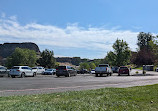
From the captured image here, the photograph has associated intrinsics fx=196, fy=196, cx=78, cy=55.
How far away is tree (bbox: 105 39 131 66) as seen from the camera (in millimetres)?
66062

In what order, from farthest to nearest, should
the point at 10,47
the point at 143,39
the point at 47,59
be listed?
the point at 10,47 → the point at 143,39 → the point at 47,59

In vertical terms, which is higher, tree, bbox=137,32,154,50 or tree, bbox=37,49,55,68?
tree, bbox=137,32,154,50

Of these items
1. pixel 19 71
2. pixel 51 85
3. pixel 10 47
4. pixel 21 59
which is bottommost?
pixel 51 85

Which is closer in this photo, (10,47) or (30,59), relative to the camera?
(30,59)

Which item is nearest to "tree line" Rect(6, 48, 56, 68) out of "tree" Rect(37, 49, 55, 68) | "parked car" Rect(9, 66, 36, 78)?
"tree" Rect(37, 49, 55, 68)

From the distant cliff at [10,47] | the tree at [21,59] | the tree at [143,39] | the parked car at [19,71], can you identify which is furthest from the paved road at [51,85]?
the distant cliff at [10,47]

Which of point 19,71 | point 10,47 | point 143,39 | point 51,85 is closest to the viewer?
point 51,85

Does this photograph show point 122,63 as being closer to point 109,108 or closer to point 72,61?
point 109,108

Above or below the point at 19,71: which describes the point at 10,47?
above

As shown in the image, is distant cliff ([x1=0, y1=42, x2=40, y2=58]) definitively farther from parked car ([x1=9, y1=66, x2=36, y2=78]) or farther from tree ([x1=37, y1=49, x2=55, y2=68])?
parked car ([x1=9, y1=66, x2=36, y2=78])

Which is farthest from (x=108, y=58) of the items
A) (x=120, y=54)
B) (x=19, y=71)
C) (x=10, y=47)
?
(x=10, y=47)

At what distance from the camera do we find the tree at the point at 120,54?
6606 centimetres

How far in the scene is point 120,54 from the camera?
6631 cm

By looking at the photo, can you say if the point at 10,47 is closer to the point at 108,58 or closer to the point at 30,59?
the point at 30,59
